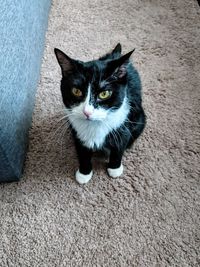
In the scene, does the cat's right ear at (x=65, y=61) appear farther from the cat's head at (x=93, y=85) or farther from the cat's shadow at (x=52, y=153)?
the cat's shadow at (x=52, y=153)

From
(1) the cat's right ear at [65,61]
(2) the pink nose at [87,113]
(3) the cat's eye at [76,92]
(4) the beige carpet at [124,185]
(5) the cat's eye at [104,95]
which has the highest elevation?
(1) the cat's right ear at [65,61]

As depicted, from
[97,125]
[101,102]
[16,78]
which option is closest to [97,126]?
[97,125]

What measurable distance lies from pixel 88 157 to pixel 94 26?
78cm

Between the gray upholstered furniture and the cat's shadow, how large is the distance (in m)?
0.04

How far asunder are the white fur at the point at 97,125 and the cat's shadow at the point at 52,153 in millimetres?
201

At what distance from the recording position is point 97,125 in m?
0.93

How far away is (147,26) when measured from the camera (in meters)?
1.54

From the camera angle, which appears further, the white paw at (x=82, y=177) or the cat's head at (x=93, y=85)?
the white paw at (x=82, y=177)

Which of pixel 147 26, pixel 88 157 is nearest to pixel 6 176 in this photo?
pixel 88 157

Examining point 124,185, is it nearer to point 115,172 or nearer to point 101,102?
point 115,172

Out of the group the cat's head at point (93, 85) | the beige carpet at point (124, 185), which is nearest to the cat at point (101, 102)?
the cat's head at point (93, 85)

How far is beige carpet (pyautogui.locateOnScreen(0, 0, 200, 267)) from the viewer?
984 millimetres

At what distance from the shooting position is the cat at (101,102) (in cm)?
83

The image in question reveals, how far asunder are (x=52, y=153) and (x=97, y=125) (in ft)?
1.07
